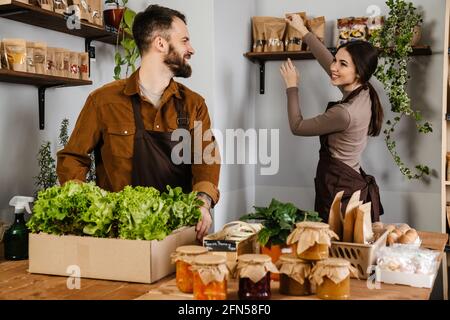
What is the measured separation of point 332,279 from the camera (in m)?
1.47

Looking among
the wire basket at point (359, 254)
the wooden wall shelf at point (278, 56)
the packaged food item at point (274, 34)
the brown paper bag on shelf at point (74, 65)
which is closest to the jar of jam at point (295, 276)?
the wire basket at point (359, 254)

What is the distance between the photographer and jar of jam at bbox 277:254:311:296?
1.54 meters

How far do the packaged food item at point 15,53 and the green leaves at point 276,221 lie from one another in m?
1.46

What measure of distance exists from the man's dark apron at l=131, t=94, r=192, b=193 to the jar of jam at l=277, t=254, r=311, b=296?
1.20 metres

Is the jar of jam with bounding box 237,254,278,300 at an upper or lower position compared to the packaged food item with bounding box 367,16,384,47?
lower

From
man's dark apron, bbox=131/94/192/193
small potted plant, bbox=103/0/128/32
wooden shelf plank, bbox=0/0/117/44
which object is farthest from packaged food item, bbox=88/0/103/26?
man's dark apron, bbox=131/94/192/193

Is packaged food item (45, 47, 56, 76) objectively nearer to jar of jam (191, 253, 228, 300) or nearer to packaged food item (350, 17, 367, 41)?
jar of jam (191, 253, 228, 300)

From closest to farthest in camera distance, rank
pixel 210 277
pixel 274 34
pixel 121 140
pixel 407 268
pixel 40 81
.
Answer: pixel 210 277 → pixel 407 268 → pixel 121 140 → pixel 40 81 → pixel 274 34

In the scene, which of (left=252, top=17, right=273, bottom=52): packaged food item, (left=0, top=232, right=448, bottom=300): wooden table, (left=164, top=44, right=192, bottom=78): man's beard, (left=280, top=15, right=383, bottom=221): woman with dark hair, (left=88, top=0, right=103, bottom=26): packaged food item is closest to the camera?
(left=0, top=232, right=448, bottom=300): wooden table

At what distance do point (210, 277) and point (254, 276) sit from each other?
0.38ft

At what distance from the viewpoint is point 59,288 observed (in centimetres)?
165

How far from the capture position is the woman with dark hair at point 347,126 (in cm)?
352

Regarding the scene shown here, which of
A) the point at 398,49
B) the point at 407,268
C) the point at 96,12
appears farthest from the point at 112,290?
the point at 398,49

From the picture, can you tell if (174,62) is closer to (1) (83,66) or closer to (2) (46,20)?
(1) (83,66)
